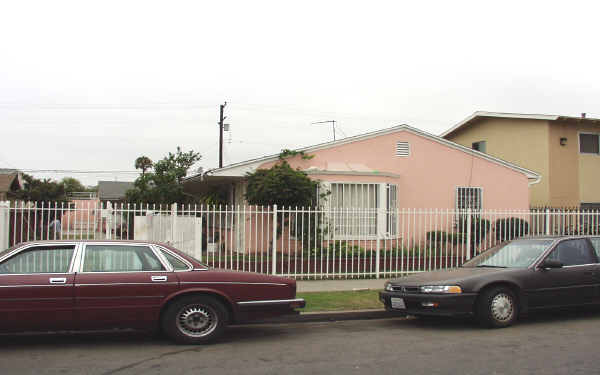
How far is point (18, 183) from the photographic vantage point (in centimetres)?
3731

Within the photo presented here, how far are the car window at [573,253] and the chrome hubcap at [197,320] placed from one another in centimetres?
521

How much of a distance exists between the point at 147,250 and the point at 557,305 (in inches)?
235

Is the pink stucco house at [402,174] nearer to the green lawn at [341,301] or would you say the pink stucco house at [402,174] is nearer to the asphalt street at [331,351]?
the green lawn at [341,301]

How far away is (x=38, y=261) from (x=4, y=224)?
5122 millimetres

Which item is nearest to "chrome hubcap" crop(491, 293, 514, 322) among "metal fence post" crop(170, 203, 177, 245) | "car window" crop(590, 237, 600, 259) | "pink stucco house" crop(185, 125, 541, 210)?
"car window" crop(590, 237, 600, 259)

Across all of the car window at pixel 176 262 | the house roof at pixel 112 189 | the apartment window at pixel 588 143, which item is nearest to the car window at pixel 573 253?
the car window at pixel 176 262

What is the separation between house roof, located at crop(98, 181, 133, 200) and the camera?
52862 millimetres

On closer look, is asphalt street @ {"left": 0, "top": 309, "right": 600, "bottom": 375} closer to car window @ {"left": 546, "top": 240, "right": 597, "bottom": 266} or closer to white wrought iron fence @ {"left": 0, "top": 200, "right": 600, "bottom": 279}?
car window @ {"left": 546, "top": 240, "right": 597, "bottom": 266}

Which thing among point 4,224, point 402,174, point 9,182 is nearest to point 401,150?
point 402,174

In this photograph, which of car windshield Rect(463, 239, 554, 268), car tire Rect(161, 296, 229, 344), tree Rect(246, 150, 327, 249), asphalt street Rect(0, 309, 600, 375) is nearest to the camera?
asphalt street Rect(0, 309, 600, 375)

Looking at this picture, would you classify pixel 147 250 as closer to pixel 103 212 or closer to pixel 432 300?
pixel 432 300

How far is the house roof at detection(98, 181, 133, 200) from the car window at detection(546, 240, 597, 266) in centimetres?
4701

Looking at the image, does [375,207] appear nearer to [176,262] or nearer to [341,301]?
→ [341,301]

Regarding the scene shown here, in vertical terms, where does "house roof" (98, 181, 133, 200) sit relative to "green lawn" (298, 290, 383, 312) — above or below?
above
